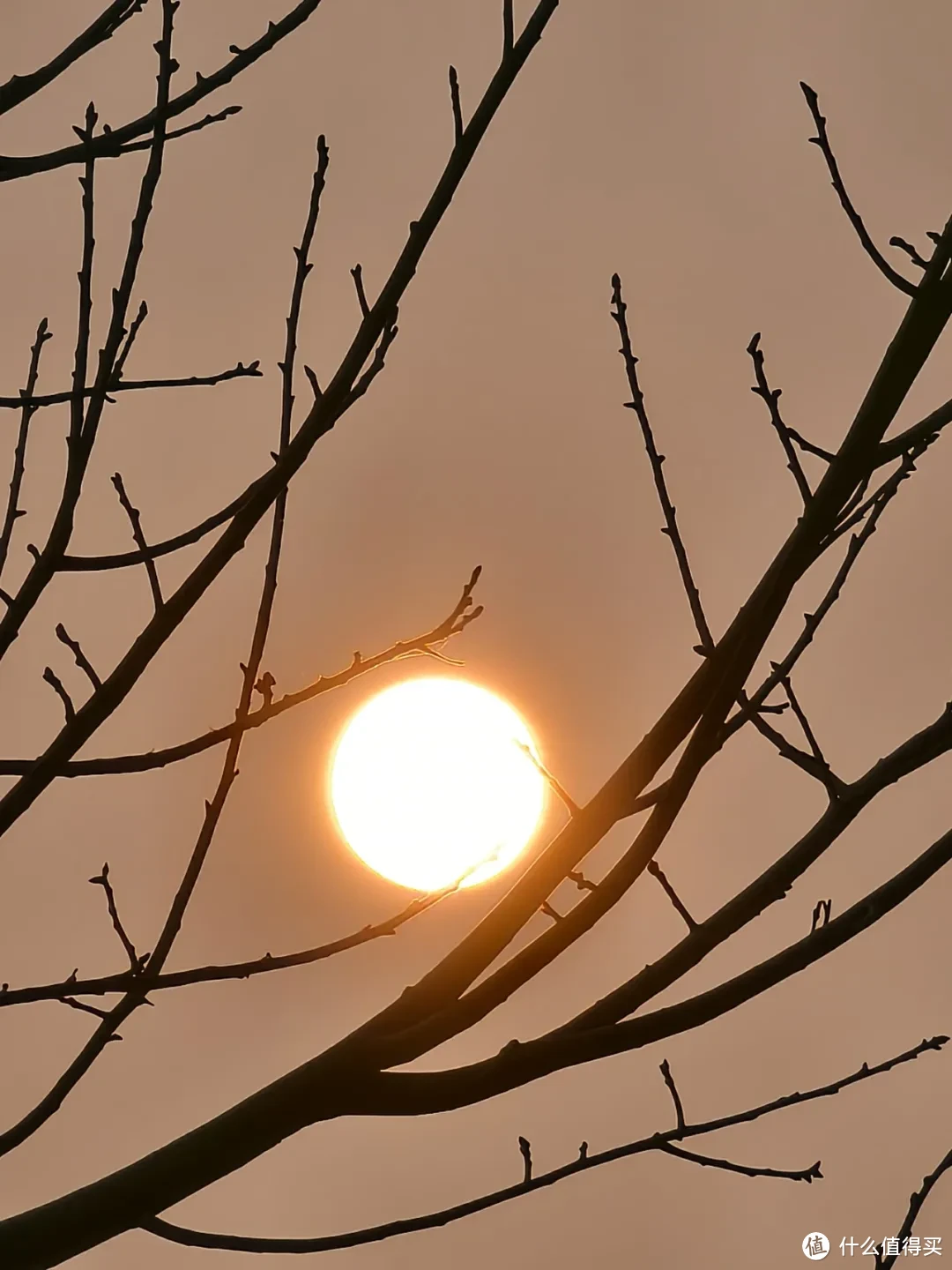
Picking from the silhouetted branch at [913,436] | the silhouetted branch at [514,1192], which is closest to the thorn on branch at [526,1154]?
the silhouetted branch at [514,1192]

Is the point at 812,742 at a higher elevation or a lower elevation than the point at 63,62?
lower

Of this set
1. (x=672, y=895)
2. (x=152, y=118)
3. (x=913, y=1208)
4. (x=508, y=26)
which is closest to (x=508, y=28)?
(x=508, y=26)

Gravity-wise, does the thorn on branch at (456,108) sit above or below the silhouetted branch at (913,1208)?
above

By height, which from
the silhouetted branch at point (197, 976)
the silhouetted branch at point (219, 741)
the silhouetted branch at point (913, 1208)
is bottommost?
the silhouetted branch at point (913, 1208)

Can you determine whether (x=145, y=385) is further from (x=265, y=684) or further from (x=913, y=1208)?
(x=913, y=1208)

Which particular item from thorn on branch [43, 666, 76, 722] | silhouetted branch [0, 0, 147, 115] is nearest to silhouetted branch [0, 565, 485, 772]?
thorn on branch [43, 666, 76, 722]

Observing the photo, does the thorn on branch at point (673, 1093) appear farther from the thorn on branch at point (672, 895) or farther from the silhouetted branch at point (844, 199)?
the silhouetted branch at point (844, 199)

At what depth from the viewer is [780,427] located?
7.25 ft

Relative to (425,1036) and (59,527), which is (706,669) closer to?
(425,1036)

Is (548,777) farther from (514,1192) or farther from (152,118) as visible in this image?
(152,118)

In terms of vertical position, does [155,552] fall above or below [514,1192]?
above

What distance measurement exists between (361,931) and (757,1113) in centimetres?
88

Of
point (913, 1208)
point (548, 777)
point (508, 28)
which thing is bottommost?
point (913, 1208)

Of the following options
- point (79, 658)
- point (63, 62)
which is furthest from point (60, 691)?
point (63, 62)
